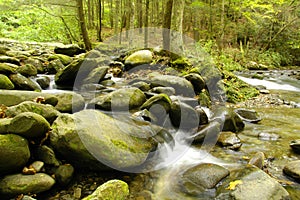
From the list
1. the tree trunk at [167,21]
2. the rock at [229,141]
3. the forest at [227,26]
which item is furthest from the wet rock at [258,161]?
the forest at [227,26]

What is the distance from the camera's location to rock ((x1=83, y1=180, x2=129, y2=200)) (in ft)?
8.16

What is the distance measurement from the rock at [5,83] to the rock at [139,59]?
4.85 meters

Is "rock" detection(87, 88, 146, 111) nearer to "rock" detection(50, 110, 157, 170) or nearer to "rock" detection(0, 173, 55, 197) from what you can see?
"rock" detection(50, 110, 157, 170)

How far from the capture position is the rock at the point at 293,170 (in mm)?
3865

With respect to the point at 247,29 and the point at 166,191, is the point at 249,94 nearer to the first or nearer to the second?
→ the point at 166,191

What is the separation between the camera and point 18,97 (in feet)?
16.1

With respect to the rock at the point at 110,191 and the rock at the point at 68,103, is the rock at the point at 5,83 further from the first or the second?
the rock at the point at 110,191

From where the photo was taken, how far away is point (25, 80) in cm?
636

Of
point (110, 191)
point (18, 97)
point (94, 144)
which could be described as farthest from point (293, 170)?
point (18, 97)

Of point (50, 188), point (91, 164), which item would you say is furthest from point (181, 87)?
point (50, 188)

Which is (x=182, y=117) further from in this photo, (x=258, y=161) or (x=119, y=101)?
(x=258, y=161)

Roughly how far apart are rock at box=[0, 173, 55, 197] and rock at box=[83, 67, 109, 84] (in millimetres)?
4850

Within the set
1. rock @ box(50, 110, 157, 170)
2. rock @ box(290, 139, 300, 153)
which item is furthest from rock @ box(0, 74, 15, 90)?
rock @ box(290, 139, 300, 153)

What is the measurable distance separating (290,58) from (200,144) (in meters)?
20.2
